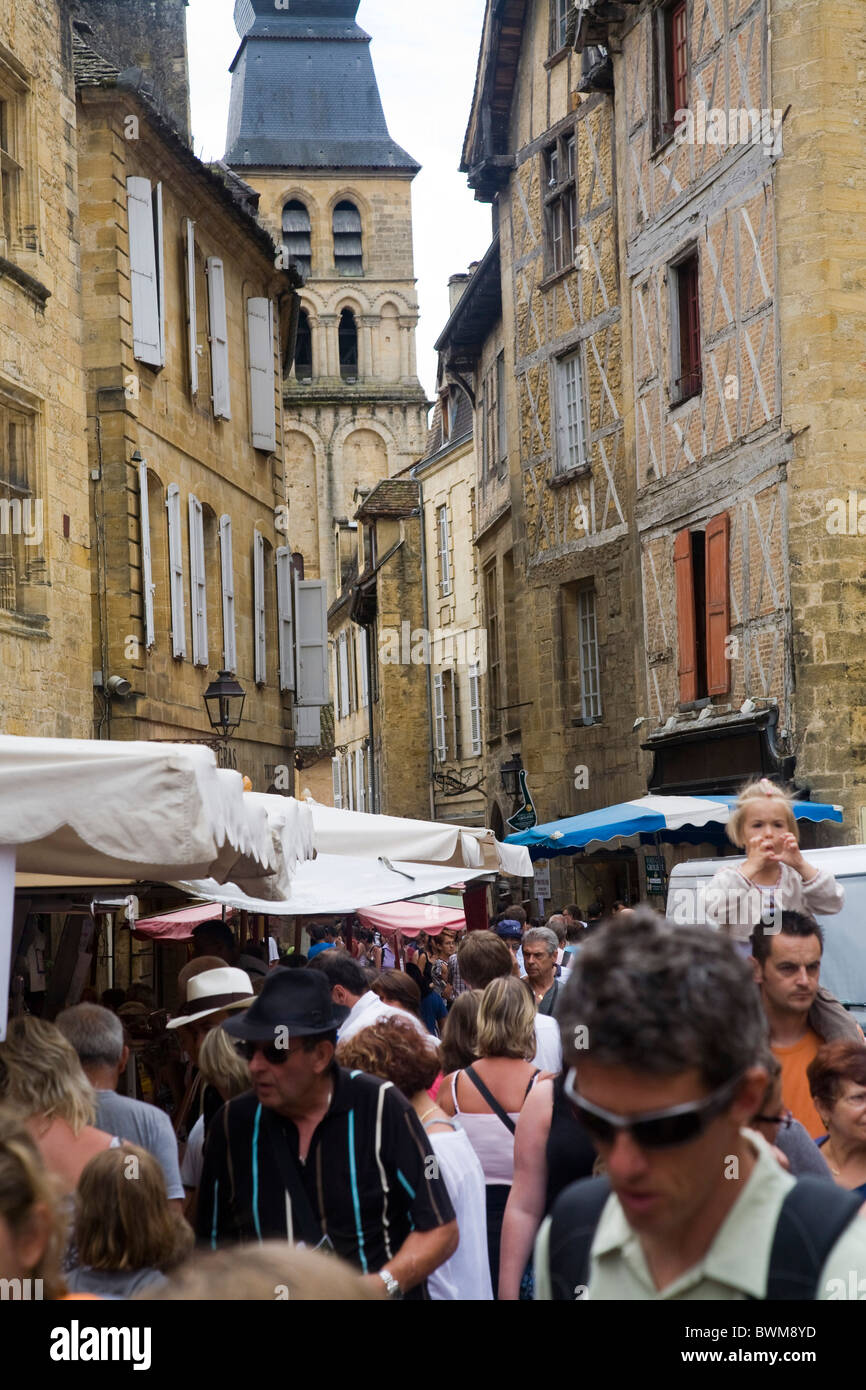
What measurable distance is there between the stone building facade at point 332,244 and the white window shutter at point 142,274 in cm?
4529

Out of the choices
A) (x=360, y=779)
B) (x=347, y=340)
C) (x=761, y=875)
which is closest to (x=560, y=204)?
(x=761, y=875)

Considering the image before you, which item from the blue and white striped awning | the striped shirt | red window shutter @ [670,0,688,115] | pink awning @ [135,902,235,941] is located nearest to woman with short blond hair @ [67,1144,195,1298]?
the striped shirt

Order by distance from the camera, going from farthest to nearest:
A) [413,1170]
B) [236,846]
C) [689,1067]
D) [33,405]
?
[33,405] < [236,846] < [413,1170] < [689,1067]

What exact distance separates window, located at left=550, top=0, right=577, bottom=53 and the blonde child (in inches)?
875

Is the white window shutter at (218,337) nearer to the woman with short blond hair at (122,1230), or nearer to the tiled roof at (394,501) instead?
the woman with short blond hair at (122,1230)

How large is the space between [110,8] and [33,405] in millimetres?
10638

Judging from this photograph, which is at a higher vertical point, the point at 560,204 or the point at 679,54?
the point at 679,54

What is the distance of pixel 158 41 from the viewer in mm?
24062

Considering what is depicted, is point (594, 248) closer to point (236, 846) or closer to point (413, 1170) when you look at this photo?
point (236, 846)

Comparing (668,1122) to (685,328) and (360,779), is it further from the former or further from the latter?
(360,779)

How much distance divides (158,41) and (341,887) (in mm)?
16709

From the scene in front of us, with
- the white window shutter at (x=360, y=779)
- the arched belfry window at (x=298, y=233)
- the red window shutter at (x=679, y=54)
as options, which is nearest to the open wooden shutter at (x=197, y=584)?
the red window shutter at (x=679, y=54)

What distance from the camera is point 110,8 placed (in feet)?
78.1
